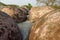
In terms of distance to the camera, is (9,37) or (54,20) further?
(9,37)

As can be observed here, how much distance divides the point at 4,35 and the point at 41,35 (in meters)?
0.79

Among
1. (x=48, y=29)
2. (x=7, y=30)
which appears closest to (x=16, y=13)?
(x=7, y=30)

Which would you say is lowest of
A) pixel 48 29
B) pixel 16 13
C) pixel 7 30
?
pixel 16 13

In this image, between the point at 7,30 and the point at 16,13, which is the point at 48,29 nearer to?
the point at 7,30

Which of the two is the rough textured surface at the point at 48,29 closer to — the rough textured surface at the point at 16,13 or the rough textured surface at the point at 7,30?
the rough textured surface at the point at 7,30

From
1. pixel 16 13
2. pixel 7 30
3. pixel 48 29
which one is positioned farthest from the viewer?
pixel 16 13

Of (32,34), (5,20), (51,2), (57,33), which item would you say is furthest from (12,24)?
(51,2)

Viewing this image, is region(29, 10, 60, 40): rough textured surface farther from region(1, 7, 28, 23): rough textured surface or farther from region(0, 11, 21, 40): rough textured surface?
region(1, 7, 28, 23): rough textured surface

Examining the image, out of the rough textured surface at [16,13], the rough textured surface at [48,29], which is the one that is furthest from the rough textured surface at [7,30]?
the rough textured surface at [16,13]

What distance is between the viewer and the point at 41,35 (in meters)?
1.96

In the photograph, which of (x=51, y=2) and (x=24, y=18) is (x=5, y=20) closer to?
(x=24, y=18)

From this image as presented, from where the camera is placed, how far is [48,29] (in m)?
1.92

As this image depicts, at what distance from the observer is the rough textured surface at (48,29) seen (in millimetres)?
1858

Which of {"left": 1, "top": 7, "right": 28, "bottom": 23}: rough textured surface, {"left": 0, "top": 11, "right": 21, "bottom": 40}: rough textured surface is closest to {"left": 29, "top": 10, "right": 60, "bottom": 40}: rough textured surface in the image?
{"left": 0, "top": 11, "right": 21, "bottom": 40}: rough textured surface
